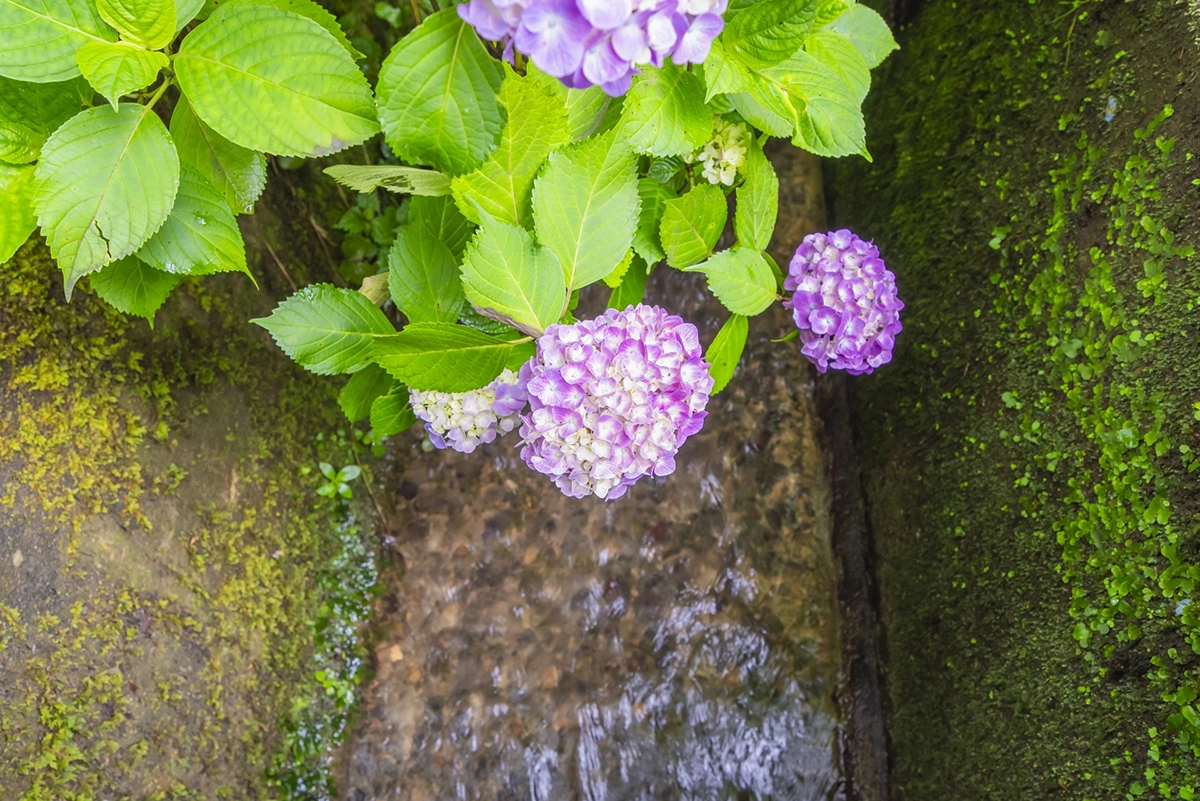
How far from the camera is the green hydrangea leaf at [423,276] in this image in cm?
108

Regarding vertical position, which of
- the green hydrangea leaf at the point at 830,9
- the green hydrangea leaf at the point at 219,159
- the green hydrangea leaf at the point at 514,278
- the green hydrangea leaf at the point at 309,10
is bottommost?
the green hydrangea leaf at the point at 514,278

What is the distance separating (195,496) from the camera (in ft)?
4.42

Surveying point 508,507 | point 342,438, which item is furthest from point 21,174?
point 508,507

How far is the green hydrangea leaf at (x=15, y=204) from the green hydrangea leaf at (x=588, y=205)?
0.58 m

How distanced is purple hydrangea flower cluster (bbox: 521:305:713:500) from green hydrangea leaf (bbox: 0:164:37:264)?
0.60 metres

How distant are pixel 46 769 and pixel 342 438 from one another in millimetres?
775

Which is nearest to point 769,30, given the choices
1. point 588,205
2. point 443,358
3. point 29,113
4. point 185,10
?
point 588,205

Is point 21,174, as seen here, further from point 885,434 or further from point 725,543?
point 885,434

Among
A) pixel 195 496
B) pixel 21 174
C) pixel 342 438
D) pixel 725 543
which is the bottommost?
pixel 725 543

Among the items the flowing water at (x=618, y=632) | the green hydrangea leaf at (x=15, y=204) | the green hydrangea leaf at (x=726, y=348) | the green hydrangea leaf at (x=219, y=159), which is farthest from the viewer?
the flowing water at (x=618, y=632)

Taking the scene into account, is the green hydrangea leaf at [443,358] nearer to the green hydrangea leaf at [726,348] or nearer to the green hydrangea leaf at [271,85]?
the green hydrangea leaf at [271,85]

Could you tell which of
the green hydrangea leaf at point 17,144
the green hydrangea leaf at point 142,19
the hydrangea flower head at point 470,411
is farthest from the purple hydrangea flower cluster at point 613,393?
the green hydrangea leaf at point 17,144

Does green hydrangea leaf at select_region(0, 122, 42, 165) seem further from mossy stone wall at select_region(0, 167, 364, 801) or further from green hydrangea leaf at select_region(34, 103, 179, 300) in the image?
mossy stone wall at select_region(0, 167, 364, 801)

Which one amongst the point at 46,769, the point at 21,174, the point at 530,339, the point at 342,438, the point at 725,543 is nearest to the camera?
the point at 21,174
